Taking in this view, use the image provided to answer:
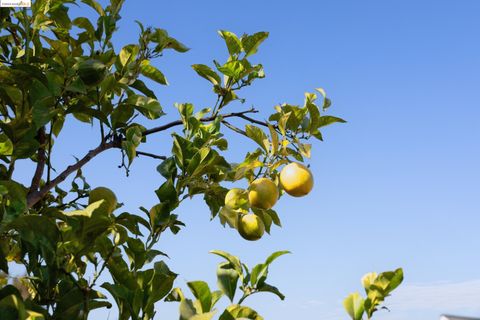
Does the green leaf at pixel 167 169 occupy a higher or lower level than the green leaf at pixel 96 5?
lower

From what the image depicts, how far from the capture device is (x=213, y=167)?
190cm

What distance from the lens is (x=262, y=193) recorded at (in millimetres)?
1782

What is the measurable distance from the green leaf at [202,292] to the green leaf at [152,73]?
47.5 inches

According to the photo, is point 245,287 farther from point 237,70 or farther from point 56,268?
point 237,70

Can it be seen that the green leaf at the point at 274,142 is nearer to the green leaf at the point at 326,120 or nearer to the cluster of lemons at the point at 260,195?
the cluster of lemons at the point at 260,195

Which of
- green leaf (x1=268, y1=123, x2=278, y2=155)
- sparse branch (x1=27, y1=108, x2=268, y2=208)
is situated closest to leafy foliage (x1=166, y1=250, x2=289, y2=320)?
green leaf (x1=268, y1=123, x2=278, y2=155)

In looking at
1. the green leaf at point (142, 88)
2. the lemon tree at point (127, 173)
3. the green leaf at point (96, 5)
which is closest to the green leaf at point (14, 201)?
the lemon tree at point (127, 173)

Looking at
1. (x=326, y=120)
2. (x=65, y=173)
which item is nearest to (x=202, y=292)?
(x=326, y=120)

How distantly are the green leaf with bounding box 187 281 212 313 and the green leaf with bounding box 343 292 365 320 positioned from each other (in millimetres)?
388

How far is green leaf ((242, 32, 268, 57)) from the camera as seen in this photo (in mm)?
2303

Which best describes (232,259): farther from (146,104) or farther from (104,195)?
(146,104)

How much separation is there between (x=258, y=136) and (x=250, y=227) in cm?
30

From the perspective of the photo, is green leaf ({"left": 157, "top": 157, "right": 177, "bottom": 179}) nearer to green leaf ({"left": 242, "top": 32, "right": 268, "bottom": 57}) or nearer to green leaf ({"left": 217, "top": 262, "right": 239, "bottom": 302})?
green leaf ({"left": 217, "top": 262, "right": 239, "bottom": 302})

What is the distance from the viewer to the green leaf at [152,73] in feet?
8.26
